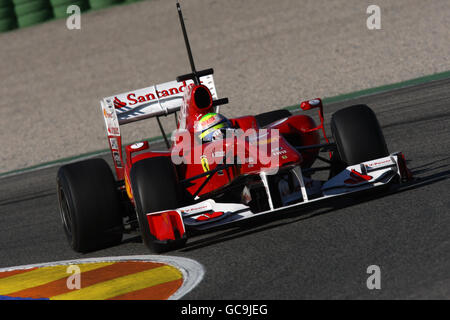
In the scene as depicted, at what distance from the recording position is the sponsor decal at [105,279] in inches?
209

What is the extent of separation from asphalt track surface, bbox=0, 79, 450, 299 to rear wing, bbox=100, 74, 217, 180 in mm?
1017

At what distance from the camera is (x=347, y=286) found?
14.9 feet

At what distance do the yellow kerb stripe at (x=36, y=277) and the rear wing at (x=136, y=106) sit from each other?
1706mm

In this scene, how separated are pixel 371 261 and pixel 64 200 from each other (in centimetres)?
355

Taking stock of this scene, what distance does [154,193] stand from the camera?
20.8ft

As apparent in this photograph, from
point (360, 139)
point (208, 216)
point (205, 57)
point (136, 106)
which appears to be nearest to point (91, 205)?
point (208, 216)

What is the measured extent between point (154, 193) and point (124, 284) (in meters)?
0.95

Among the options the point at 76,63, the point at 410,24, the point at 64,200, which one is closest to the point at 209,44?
the point at 76,63

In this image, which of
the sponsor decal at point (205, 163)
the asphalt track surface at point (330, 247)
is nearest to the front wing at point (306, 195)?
the asphalt track surface at point (330, 247)

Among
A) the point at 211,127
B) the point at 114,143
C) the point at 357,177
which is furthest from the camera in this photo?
the point at 114,143

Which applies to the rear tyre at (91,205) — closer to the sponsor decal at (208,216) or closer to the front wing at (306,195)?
the front wing at (306,195)

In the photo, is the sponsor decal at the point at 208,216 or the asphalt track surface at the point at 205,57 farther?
the asphalt track surface at the point at 205,57

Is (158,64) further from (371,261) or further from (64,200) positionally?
(371,261)

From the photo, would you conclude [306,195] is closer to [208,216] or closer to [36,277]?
[208,216]
